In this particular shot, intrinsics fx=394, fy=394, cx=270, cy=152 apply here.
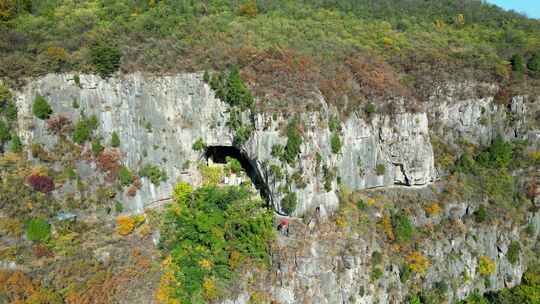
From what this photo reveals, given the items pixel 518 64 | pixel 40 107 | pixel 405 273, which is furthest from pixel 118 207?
pixel 518 64

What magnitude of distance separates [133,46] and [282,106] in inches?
658

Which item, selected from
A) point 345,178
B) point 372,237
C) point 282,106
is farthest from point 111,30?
point 372,237

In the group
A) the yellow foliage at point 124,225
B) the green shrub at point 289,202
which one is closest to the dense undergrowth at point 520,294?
the green shrub at point 289,202

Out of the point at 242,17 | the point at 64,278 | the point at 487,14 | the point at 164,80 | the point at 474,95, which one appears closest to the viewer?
the point at 64,278

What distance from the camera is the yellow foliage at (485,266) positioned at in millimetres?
39062

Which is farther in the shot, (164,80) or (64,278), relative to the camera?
(164,80)

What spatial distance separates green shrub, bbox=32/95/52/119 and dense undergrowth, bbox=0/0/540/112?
2.61m

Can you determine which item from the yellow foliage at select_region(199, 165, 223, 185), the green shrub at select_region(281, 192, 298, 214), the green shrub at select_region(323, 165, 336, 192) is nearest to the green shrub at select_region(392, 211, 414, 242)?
the green shrub at select_region(323, 165, 336, 192)

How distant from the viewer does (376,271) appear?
116 feet

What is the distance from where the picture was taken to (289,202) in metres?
36.3

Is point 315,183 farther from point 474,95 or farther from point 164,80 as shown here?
point 474,95

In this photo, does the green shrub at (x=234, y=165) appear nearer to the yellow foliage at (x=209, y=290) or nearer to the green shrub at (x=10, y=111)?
the yellow foliage at (x=209, y=290)

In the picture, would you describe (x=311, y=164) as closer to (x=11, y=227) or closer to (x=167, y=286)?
(x=167, y=286)

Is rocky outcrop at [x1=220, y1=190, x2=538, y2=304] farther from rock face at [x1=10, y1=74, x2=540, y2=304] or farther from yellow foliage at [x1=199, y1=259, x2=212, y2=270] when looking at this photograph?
yellow foliage at [x1=199, y1=259, x2=212, y2=270]
